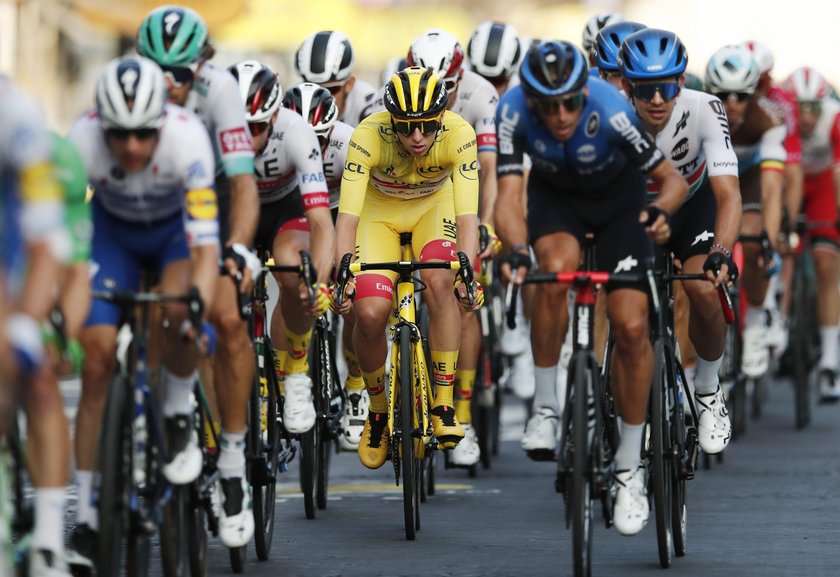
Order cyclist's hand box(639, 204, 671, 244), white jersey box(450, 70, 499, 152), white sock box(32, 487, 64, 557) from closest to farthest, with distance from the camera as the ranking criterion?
white sock box(32, 487, 64, 557) < cyclist's hand box(639, 204, 671, 244) < white jersey box(450, 70, 499, 152)

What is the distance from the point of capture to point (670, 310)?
977 centimetres

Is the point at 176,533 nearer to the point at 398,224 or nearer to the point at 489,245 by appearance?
the point at 398,224

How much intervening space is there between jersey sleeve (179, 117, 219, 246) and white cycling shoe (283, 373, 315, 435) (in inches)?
106

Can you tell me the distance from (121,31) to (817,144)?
20427mm

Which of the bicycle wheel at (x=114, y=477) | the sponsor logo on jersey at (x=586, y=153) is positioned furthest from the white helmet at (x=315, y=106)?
the bicycle wheel at (x=114, y=477)

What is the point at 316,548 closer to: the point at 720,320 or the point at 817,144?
the point at 720,320

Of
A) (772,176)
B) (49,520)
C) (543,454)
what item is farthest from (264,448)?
(772,176)

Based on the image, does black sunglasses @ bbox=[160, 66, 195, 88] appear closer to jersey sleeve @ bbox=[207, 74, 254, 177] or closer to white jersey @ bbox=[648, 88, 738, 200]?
jersey sleeve @ bbox=[207, 74, 254, 177]

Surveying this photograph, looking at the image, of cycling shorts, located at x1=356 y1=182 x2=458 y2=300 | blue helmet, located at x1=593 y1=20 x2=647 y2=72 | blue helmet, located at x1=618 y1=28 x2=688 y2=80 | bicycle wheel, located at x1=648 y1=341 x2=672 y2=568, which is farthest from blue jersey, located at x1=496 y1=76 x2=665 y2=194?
blue helmet, located at x1=593 y1=20 x2=647 y2=72

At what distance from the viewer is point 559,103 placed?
8.91 m

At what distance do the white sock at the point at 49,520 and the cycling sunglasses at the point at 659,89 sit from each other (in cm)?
393

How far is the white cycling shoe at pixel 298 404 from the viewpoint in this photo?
10.5m

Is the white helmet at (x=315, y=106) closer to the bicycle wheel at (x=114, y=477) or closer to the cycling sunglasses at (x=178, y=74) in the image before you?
the cycling sunglasses at (x=178, y=74)

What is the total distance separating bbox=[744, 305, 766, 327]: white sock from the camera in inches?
576
